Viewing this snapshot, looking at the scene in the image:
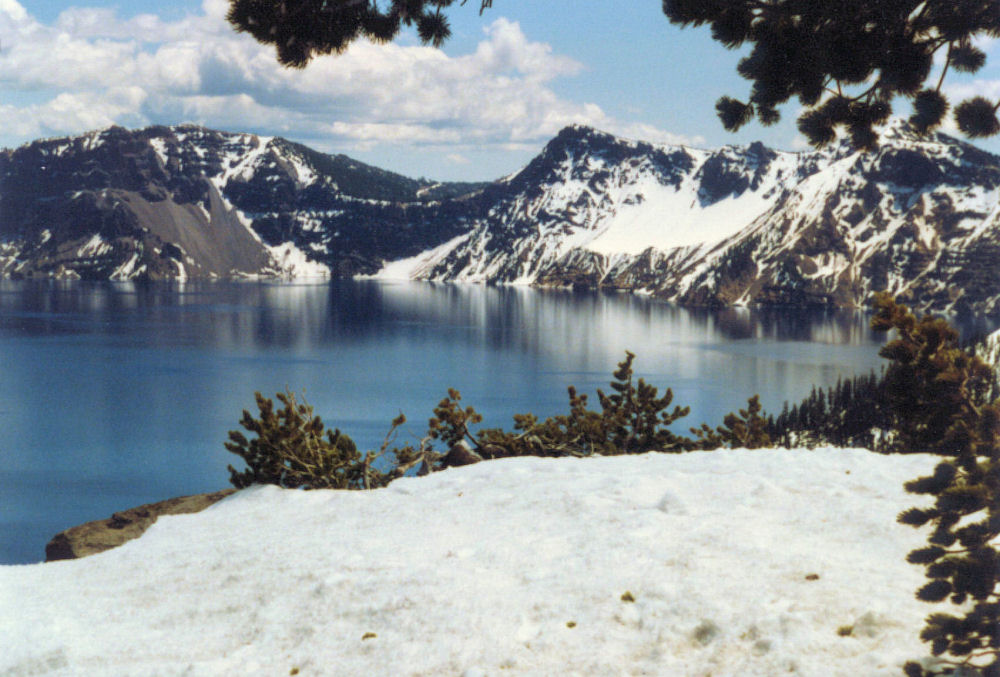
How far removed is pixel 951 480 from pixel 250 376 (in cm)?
10290

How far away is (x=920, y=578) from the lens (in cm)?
675

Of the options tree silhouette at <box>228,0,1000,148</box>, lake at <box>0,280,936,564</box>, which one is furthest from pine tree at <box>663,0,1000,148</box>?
lake at <box>0,280,936,564</box>

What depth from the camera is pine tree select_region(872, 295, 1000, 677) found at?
4770 mm

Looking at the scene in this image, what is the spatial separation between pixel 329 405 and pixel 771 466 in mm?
78190

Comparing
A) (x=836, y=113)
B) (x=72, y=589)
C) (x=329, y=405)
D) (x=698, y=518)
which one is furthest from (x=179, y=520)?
(x=329, y=405)

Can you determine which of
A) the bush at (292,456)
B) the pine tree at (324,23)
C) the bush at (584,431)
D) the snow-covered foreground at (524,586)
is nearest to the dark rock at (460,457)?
the bush at (584,431)

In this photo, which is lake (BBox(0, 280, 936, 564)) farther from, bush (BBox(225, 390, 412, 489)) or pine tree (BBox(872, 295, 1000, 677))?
pine tree (BBox(872, 295, 1000, 677))

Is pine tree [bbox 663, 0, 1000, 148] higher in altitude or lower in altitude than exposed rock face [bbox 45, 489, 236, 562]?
higher

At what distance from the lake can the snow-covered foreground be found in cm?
2176

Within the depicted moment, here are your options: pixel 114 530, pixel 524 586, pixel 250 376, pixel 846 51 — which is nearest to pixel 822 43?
pixel 846 51

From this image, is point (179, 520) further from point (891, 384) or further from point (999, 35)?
point (999, 35)

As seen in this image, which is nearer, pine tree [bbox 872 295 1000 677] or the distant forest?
pine tree [bbox 872 295 1000 677]

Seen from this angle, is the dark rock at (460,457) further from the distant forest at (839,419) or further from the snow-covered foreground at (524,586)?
the distant forest at (839,419)

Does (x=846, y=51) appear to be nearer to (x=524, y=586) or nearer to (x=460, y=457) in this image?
(x=524, y=586)
